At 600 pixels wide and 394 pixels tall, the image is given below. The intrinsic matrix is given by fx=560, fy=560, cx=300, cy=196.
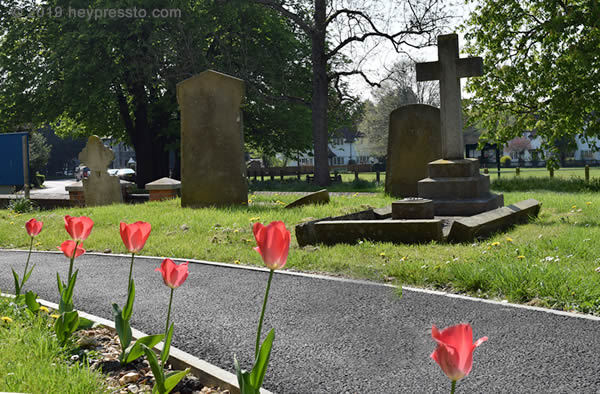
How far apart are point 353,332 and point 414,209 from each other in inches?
182

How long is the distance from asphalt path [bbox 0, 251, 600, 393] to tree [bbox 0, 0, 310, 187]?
18.3m

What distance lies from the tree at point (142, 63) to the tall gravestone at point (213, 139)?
35.1 feet

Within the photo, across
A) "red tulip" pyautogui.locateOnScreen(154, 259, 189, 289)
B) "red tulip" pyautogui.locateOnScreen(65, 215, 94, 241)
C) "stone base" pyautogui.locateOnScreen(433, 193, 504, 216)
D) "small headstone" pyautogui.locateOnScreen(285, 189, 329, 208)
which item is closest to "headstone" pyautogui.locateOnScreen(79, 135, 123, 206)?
"small headstone" pyautogui.locateOnScreen(285, 189, 329, 208)

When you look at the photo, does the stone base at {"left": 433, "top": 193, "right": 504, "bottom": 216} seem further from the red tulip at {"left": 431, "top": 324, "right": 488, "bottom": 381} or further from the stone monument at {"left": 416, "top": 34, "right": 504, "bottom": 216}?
the red tulip at {"left": 431, "top": 324, "right": 488, "bottom": 381}

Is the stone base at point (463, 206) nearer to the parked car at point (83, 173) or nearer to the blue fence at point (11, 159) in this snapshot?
the blue fence at point (11, 159)

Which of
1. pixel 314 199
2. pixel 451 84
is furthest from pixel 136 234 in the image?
pixel 314 199

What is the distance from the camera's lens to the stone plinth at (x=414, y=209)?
26.9 feet

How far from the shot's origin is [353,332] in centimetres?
387

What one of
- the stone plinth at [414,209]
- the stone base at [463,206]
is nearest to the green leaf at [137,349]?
the stone plinth at [414,209]

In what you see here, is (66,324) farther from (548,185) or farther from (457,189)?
(548,185)

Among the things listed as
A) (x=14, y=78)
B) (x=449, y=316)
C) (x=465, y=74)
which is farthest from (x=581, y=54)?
(x=14, y=78)

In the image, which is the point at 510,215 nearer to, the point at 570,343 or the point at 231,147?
the point at 570,343

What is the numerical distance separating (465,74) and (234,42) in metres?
18.0

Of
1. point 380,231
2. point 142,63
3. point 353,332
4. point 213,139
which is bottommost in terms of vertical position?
point 353,332
